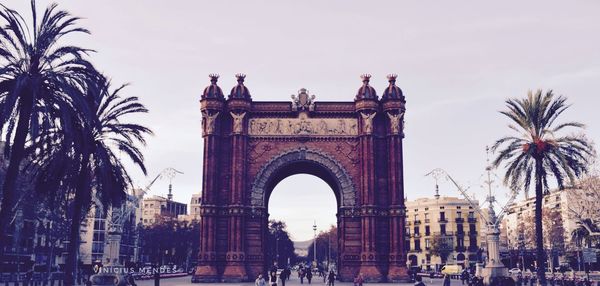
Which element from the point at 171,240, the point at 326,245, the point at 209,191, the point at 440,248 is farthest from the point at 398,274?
the point at 326,245

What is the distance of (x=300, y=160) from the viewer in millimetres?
48719

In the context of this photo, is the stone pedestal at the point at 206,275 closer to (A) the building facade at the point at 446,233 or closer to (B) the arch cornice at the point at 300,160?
(B) the arch cornice at the point at 300,160

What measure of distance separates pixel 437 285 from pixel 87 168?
3277 cm

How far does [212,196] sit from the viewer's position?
47562 mm

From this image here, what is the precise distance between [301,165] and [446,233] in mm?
68592

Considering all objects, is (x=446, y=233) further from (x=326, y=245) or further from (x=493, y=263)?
(x=493, y=263)

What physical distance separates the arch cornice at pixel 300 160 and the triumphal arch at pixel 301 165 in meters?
0.09

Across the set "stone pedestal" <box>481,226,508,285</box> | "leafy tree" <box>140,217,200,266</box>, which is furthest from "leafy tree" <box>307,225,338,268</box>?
"stone pedestal" <box>481,226,508,285</box>

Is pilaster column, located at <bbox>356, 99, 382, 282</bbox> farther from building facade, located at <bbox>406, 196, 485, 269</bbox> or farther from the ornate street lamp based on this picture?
building facade, located at <bbox>406, 196, 485, 269</bbox>

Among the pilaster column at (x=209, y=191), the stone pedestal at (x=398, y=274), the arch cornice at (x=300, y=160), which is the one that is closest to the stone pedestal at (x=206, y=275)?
the pilaster column at (x=209, y=191)

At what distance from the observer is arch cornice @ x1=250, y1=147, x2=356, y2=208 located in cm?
4834

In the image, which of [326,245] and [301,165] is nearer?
[301,165]

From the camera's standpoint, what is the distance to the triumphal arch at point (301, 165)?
153 ft

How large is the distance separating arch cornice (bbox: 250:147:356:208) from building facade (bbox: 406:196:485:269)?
62.3 meters
